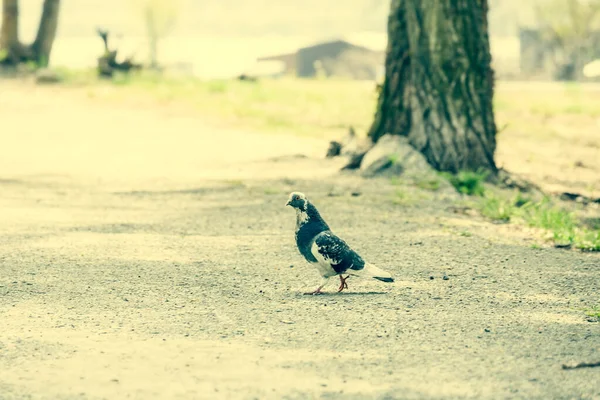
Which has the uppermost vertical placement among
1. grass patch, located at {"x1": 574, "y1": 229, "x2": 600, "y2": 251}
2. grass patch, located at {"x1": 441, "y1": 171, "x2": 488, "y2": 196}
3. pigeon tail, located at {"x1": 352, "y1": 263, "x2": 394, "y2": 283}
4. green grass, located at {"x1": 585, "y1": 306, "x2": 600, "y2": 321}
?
pigeon tail, located at {"x1": 352, "y1": 263, "x2": 394, "y2": 283}

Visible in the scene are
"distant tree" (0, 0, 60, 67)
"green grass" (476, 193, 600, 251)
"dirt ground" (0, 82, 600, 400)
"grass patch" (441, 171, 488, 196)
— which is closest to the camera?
"dirt ground" (0, 82, 600, 400)

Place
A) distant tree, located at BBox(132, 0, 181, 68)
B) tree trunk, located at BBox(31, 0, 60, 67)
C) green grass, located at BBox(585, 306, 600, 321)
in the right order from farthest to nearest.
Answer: distant tree, located at BBox(132, 0, 181, 68) → tree trunk, located at BBox(31, 0, 60, 67) → green grass, located at BBox(585, 306, 600, 321)

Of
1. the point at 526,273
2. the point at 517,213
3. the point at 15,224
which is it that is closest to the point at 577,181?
the point at 517,213

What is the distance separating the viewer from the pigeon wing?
6.60 meters

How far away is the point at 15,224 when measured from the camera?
31.2 feet

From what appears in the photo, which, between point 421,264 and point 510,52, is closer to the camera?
point 421,264

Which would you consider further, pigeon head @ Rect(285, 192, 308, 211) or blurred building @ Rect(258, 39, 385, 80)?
blurred building @ Rect(258, 39, 385, 80)

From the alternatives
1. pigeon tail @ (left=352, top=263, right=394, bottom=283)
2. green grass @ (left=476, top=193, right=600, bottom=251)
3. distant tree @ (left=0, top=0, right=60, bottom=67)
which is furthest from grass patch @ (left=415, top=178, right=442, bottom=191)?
distant tree @ (left=0, top=0, right=60, bottom=67)

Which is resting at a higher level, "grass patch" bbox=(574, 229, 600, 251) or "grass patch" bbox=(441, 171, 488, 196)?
"grass patch" bbox=(441, 171, 488, 196)

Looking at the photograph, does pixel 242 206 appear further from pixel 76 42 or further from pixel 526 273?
pixel 76 42

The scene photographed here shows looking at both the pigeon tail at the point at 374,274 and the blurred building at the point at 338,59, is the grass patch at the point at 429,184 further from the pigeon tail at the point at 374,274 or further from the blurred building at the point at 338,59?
the blurred building at the point at 338,59

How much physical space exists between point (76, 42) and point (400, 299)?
53.8 meters

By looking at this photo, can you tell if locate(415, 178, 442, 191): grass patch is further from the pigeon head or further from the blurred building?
the blurred building

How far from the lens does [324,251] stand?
662cm
